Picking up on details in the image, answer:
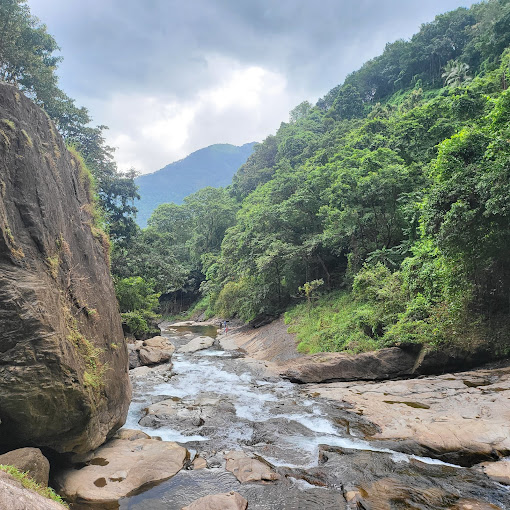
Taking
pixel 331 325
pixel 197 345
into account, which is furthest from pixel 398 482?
pixel 197 345

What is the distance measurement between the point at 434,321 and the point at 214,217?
49.7m

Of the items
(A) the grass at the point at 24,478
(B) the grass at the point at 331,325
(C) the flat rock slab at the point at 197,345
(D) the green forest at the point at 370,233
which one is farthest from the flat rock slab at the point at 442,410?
(C) the flat rock slab at the point at 197,345

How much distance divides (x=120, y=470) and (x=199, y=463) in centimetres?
170

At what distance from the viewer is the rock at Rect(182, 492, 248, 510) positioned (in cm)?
591

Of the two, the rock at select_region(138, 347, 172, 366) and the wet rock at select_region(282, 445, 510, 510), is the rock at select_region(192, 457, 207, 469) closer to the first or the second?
the wet rock at select_region(282, 445, 510, 510)

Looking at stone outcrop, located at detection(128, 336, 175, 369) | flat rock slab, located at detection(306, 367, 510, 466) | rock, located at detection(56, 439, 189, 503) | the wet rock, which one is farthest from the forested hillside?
rock, located at detection(56, 439, 189, 503)

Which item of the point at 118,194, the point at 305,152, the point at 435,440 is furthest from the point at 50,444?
the point at 305,152

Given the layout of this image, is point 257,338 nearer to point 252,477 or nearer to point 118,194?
point 118,194

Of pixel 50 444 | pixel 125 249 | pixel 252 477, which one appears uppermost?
pixel 125 249

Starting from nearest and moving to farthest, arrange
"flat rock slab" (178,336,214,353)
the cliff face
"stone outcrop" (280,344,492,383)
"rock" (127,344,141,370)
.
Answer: the cliff face
"stone outcrop" (280,344,492,383)
"rock" (127,344,141,370)
"flat rock slab" (178,336,214,353)

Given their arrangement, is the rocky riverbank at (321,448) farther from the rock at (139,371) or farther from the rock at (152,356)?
the rock at (152,356)

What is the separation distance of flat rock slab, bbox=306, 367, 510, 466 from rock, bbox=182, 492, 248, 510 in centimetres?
419

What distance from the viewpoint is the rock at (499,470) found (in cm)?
652

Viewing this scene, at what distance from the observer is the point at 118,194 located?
1153 inches
